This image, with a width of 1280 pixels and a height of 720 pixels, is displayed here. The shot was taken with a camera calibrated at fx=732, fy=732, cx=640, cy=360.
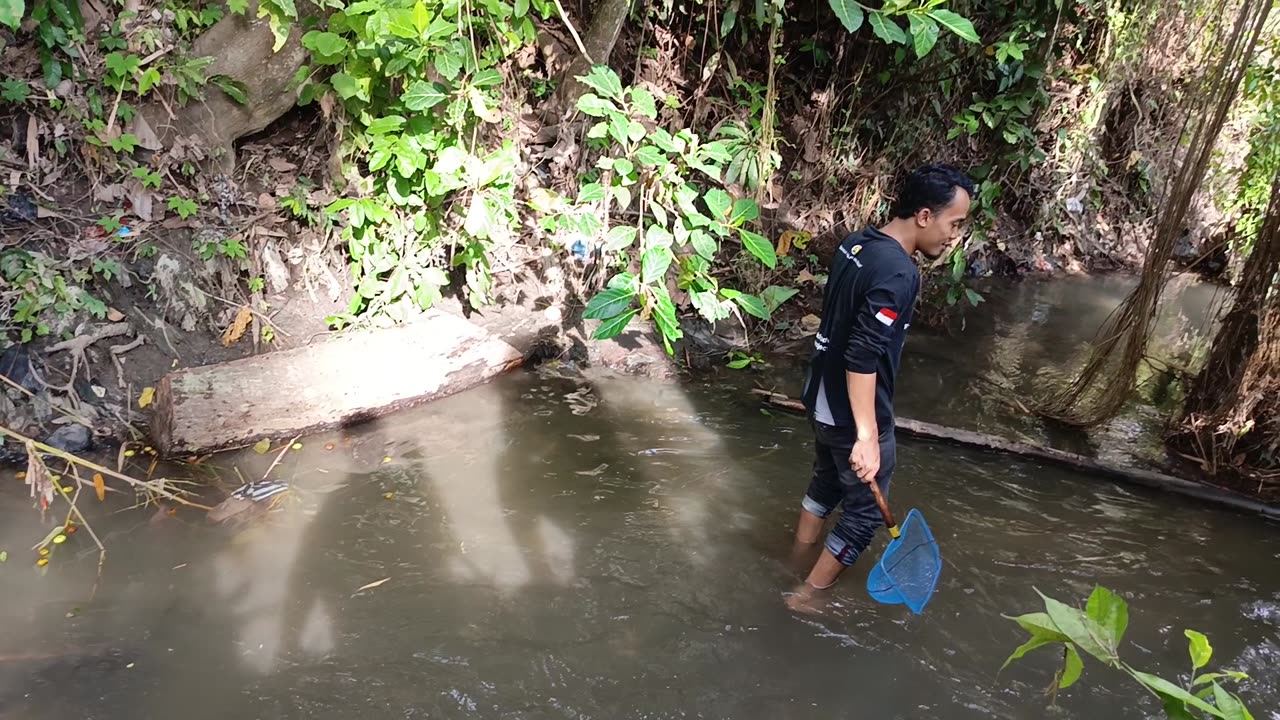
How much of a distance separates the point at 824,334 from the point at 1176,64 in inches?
300

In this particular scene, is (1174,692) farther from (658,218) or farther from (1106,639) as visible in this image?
(658,218)

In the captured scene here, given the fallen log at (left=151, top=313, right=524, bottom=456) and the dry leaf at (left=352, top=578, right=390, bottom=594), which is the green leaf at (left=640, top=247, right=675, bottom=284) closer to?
the fallen log at (left=151, top=313, right=524, bottom=456)

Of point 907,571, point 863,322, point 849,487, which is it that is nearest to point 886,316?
point 863,322

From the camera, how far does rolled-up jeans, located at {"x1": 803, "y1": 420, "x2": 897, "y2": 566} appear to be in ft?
9.16

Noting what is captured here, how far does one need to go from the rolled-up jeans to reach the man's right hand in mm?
75

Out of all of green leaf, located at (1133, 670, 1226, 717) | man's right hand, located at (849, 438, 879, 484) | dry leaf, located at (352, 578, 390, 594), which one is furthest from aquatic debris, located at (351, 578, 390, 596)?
green leaf, located at (1133, 670, 1226, 717)

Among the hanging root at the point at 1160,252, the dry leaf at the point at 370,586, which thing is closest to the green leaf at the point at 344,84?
the dry leaf at the point at 370,586

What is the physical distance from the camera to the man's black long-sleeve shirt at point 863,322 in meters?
2.44

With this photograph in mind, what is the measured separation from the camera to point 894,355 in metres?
Result: 2.65

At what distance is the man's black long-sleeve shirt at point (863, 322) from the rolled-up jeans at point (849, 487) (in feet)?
0.19

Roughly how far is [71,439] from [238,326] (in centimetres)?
103

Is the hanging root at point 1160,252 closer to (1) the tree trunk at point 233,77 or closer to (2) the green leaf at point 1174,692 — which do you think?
(2) the green leaf at point 1174,692

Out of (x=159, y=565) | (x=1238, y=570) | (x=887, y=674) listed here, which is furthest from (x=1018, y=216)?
(x=159, y=565)

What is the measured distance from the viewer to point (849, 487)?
283 cm
